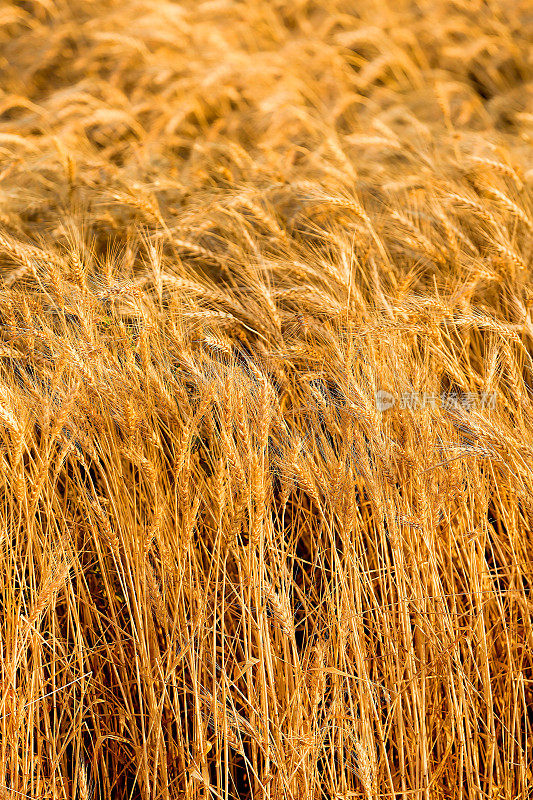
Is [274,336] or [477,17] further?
[477,17]

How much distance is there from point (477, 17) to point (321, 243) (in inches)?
106

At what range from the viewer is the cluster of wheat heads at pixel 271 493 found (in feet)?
3.87

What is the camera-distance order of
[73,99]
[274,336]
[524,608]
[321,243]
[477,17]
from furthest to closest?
1. [477,17]
2. [73,99]
3. [321,243]
4. [274,336]
5. [524,608]

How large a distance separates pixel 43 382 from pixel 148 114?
2017 millimetres

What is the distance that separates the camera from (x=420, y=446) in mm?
1196

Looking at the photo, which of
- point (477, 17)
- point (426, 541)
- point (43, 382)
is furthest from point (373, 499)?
point (477, 17)

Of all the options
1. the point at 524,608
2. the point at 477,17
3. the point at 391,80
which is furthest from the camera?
the point at 477,17

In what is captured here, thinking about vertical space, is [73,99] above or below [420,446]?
above

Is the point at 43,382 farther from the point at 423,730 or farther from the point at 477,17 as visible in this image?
the point at 477,17

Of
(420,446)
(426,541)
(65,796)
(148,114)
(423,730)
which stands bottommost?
(65,796)

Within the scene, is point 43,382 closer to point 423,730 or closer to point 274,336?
point 274,336

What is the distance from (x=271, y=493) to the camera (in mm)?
1265

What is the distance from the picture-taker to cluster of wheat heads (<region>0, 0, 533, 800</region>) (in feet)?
3.87

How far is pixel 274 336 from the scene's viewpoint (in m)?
1.46
